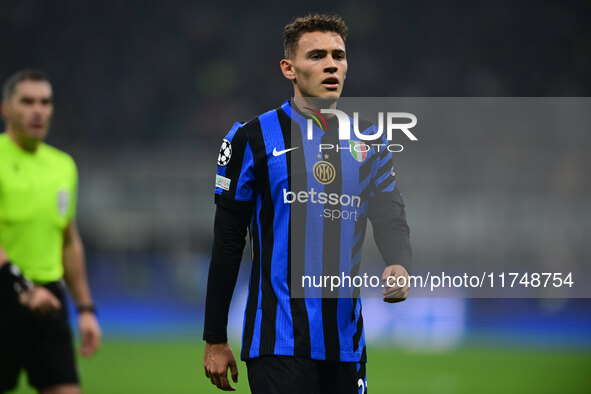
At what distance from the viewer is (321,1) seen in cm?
1582

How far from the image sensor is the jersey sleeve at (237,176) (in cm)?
258

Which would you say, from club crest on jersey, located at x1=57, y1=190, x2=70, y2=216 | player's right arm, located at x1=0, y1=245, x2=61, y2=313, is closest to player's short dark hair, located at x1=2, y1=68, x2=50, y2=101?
club crest on jersey, located at x1=57, y1=190, x2=70, y2=216

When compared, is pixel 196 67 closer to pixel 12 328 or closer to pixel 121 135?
pixel 121 135

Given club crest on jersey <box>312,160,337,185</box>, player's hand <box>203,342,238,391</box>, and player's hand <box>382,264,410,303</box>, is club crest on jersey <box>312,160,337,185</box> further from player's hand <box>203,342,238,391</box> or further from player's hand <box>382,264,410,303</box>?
player's hand <box>203,342,238,391</box>

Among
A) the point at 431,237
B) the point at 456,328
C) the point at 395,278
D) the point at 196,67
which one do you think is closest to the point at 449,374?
the point at 456,328

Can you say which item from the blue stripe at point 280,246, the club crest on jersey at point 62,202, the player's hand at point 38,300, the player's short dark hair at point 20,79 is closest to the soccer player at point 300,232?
the blue stripe at point 280,246

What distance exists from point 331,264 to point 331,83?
1.87ft

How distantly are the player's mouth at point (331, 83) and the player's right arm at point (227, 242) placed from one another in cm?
31

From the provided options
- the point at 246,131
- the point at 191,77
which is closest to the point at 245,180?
the point at 246,131

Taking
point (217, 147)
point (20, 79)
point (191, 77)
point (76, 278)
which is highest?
point (191, 77)

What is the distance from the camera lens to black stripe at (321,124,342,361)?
8.19ft

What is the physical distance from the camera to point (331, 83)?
2.64 meters

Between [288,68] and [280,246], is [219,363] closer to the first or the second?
[280,246]

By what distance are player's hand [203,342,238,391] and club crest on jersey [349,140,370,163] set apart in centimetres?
72
